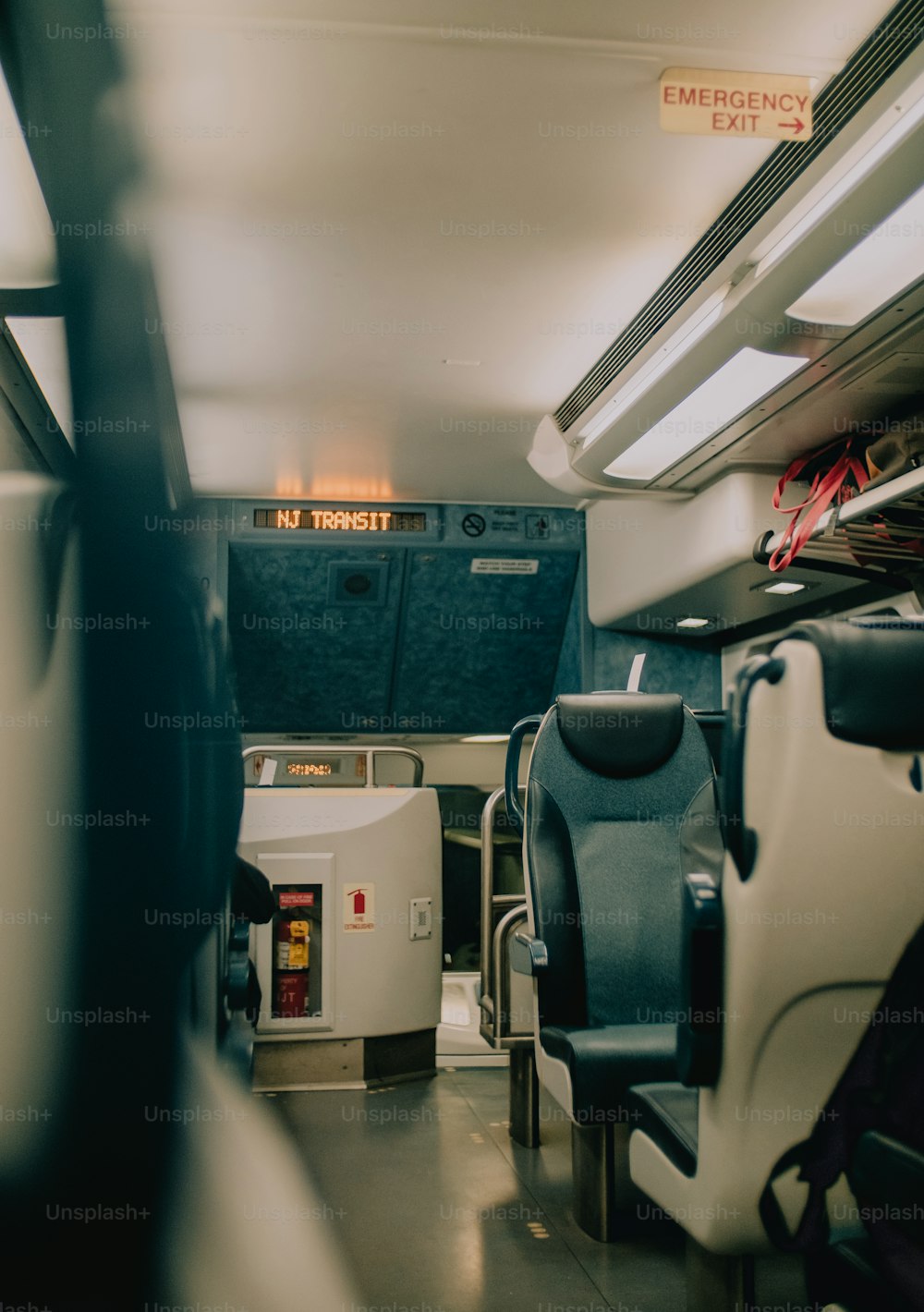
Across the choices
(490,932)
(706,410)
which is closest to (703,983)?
(490,932)

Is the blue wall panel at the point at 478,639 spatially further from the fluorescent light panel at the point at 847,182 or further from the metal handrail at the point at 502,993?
the fluorescent light panel at the point at 847,182

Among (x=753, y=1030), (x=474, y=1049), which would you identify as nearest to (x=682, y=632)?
(x=474, y=1049)

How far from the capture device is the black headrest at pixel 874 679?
1472 millimetres

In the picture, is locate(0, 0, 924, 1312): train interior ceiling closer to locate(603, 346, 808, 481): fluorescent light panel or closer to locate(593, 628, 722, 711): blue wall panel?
locate(603, 346, 808, 481): fluorescent light panel

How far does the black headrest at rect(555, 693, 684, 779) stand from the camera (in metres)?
3.00

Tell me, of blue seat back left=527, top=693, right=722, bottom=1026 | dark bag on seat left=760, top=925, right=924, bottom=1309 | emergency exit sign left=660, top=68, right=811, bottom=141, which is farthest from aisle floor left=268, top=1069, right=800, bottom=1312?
emergency exit sign left=660, top=68, right=811, bottom=141

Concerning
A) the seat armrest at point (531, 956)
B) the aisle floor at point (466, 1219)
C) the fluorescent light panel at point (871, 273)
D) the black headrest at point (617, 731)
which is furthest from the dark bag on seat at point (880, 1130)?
the fluorescent light panel at point (871, 273)

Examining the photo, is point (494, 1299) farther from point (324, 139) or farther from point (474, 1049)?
point (324, 139)

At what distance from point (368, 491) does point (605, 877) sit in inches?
126

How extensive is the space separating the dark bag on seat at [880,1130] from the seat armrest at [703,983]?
0.59 feet

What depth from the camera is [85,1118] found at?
1.46 meters

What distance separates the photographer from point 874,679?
4.85 ft

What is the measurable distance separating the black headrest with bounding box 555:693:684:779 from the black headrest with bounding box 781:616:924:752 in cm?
150

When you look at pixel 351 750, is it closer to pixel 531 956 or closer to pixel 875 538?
pixel 531 956
